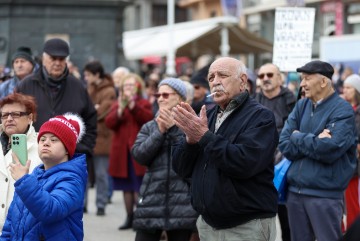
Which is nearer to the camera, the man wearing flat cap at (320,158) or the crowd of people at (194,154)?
the crowd of people at (194,154)

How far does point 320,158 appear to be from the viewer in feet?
25.0

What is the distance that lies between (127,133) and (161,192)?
174 inches

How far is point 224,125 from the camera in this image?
6008 millimetres

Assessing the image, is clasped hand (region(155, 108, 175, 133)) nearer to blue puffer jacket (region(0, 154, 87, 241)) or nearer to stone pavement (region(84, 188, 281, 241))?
blue puffer jacket (region(0, 154, 87, 241))

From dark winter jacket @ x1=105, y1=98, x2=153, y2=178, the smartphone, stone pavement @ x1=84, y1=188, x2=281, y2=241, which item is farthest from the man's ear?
dark winter jacket @ x1=105, y1=98, x2=153, y2=178

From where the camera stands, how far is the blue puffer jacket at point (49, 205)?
5.27 m

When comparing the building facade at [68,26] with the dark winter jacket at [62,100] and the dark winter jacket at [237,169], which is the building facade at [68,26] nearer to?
the dark winter jacket at [62,100]

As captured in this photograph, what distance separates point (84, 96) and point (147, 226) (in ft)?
6.66

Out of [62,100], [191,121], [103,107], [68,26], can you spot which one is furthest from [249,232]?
[68,26]

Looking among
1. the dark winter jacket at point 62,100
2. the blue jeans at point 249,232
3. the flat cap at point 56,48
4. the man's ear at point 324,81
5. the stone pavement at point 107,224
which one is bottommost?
the stone pavement at point 107,224

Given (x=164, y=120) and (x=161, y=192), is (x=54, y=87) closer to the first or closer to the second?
(x=164, y=120)

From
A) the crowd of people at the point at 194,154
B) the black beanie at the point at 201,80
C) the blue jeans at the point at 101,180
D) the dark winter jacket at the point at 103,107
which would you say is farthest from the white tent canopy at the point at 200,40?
the black beanie at the point at 201,80

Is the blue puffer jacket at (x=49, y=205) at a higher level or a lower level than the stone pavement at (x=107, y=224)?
higher

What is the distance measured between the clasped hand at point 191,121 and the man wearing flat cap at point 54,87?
345 cm
